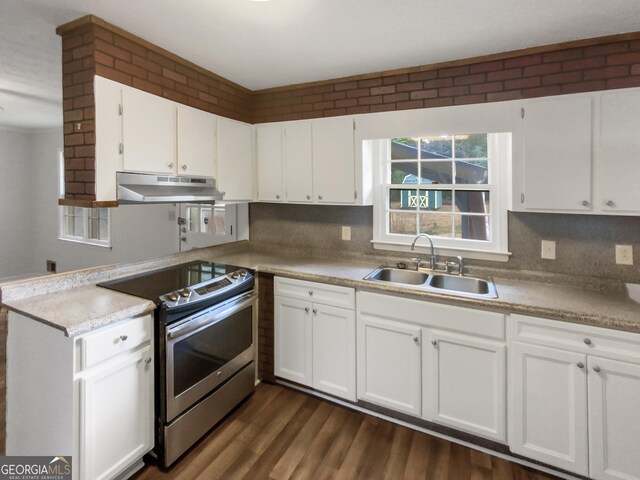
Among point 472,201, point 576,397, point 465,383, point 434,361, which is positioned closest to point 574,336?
point 576,397

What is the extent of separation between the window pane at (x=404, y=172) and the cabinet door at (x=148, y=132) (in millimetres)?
1697

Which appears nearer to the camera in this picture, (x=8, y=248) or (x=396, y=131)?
(x=396, y=131)

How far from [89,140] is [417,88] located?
2147 millimetres

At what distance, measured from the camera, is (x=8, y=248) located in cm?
494

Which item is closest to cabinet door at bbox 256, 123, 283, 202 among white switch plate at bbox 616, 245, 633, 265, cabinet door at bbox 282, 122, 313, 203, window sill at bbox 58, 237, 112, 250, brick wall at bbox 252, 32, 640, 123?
cabinet door at bbox 282, 122, 313, 203

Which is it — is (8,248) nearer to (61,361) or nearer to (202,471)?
(61,361)

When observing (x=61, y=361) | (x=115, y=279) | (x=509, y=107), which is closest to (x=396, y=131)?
(x=509, y=107)

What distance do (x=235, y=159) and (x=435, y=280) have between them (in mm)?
1894

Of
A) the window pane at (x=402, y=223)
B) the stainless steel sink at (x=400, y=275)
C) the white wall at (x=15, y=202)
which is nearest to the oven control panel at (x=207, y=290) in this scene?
the stainless steel sink at (x=400, y=275)

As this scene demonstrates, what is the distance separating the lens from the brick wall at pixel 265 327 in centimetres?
258

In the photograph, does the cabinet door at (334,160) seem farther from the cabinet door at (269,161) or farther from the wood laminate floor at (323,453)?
the wood laminate floor at (323,453)

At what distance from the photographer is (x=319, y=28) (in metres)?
1.87

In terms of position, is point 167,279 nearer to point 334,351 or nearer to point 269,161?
point 334,351

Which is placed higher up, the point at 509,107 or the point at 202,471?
the point at 509,107
